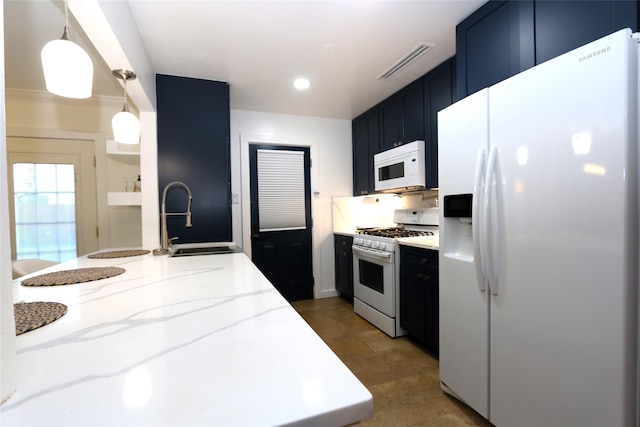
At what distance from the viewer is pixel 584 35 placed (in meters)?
1.29

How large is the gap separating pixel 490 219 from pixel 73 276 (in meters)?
1.78

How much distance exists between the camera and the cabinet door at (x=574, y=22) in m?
1.16

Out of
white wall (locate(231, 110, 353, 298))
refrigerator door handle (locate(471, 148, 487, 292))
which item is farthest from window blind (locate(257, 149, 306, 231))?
refrigerator door handle (locate(471, 148, 487, 292))

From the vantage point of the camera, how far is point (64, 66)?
1.00 m

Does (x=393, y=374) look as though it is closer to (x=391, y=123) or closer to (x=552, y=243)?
(x=552, y=243)

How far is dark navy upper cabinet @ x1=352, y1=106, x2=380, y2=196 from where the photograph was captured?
3459 millimetres

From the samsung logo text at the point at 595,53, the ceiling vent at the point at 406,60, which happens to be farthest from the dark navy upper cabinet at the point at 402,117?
the samsung logo text at the point at 595,53

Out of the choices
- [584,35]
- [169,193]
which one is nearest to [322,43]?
[584,35]

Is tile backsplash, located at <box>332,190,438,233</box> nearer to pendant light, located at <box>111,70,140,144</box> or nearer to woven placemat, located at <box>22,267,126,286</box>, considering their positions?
pendant light, located at <box>111,70,140,144</box>

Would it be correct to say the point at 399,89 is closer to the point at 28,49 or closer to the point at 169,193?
the point at 169,193

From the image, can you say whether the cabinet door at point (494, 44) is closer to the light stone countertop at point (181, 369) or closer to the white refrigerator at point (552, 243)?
the white refrigerator at point (552, 243)

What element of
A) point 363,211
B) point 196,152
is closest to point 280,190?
point 363,211

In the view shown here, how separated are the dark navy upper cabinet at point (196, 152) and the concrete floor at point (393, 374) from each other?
1383 mm

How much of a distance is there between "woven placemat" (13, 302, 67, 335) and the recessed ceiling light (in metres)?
2.49
